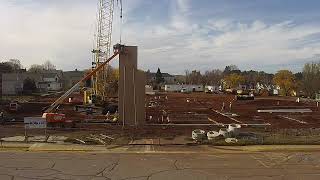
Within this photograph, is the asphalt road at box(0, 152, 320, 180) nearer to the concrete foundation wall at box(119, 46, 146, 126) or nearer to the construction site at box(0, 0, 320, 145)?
the construction site at box(0, 0, 320, 145)

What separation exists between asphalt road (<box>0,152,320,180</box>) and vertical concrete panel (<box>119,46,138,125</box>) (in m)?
15.6

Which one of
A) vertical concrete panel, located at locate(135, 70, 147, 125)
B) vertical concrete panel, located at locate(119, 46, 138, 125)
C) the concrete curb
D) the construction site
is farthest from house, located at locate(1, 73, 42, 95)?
the concrete curb

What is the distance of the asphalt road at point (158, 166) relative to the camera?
16.8 m

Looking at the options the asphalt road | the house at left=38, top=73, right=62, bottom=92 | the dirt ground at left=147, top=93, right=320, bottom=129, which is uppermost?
the house at left=38, top=73, right=62, bottom=92

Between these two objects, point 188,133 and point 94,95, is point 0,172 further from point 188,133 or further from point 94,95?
point 94,95

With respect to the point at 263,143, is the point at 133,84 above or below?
above

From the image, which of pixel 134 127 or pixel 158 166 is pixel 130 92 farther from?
pixel 158 166

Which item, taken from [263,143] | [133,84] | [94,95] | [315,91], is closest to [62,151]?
[263,143]

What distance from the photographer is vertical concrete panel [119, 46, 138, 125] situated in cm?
3834

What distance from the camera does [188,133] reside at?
3253cm

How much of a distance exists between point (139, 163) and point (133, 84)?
18.7 m

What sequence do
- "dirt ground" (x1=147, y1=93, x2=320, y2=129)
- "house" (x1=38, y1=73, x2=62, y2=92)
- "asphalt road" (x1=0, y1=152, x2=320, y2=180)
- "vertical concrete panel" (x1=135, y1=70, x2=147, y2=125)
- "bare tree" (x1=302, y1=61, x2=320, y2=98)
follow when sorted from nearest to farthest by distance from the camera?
1. "asphalt road" (x1=0, y1=152, x2=320, y2=180)
2. "vertical concrete panel" (x1=135, y1=70, x2=147, y2=125)
3. "dirt ground" (x1=147, y1=93, x2=320, y2=129)
4. "bare tree" (x1=302, y1=61, x2=320, y2=98)
5. "house" (x1=38, y1=73, x2=62, y2=92)

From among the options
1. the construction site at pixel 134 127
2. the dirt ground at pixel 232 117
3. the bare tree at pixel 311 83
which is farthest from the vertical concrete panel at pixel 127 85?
the bare tree at pixel 311 83

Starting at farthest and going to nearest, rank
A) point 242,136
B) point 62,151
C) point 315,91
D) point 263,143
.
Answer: point 315,91 < point 242,136 < point 263,143 < point 62,151
